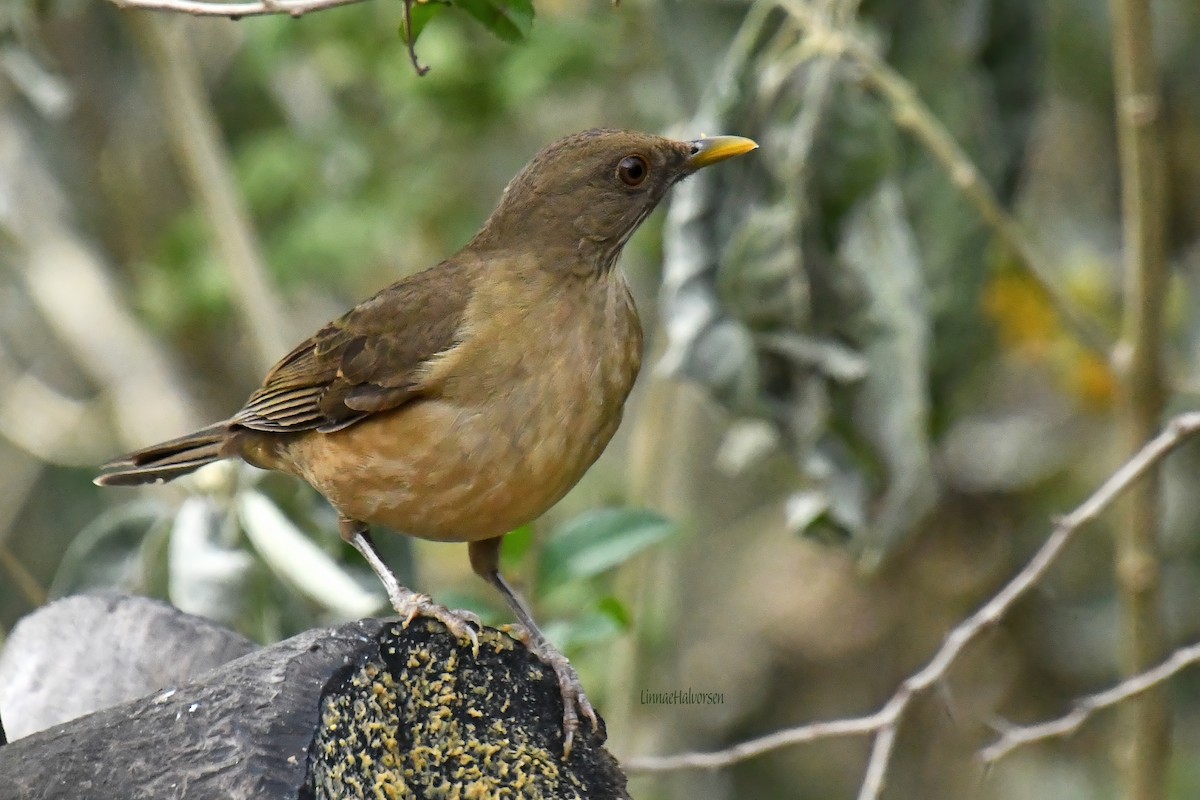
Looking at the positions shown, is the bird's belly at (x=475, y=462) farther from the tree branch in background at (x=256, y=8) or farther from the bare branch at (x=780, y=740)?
the tree branch in background at (x=256, y=8)

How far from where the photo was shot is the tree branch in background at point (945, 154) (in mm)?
4434

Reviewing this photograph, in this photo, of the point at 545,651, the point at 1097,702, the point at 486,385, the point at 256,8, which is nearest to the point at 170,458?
the point at 486,385

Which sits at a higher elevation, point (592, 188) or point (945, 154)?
point (592, 188)

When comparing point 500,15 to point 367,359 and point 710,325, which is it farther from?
point 710,325

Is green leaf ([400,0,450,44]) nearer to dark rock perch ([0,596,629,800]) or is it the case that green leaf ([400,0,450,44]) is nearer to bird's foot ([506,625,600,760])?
dark rock perch ([0,596,629,800])

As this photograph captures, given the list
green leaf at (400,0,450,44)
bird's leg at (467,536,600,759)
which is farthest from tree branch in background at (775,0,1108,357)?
green leaf at (400,0,450,44)

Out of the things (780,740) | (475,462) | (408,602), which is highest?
(475,462)

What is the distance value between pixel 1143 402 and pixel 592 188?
1717 mm

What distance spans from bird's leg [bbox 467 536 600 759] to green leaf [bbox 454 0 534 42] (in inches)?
49.8

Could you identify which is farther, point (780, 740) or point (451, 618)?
point (780, 740)

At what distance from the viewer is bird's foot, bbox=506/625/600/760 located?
3.18 metres

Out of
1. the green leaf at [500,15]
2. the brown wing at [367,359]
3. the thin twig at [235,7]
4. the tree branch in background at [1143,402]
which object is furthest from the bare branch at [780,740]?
the thin twig at [235,7]

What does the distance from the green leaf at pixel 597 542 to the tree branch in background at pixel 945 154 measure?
1.24 m

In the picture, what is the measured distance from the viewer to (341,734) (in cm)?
268
